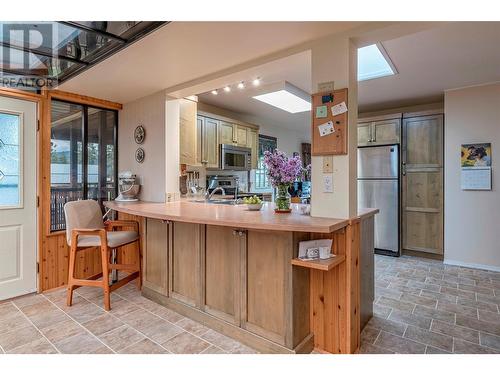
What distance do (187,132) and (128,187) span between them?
3.25 feet

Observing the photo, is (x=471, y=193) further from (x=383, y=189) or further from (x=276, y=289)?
(x=276, y=289)

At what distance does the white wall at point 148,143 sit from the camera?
3.31m

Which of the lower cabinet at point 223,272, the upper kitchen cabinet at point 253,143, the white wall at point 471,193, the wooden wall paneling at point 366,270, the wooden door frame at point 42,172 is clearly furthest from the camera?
the upper kitchen cabinet at point 253,143

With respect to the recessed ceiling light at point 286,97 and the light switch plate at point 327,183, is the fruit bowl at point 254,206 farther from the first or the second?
the recessed ceiling light at point 286,97

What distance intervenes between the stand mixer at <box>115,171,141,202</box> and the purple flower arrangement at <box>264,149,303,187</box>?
194cm

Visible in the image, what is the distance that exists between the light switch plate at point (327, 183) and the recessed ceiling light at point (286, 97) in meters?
1.71

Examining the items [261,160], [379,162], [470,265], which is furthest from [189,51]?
[470,265]

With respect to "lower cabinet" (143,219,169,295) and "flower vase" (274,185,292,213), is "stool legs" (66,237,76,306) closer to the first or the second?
"lower cabinet" (143,219,169,295)

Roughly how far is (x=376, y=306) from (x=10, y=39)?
12.3 feet

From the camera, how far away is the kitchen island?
1876 mm

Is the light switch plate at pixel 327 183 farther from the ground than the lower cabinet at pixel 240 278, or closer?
farther from the ground

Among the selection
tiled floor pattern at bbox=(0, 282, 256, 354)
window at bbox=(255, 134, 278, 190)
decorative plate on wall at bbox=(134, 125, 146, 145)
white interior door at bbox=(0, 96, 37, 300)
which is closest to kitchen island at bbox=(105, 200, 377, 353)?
tiled floor pattern at bbox=(0, 282, 256, 354)

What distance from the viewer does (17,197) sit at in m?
2.91

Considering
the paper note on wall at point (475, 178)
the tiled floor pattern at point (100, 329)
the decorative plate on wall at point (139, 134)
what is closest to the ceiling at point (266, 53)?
the decorative plate on wall at point (139, 134)
